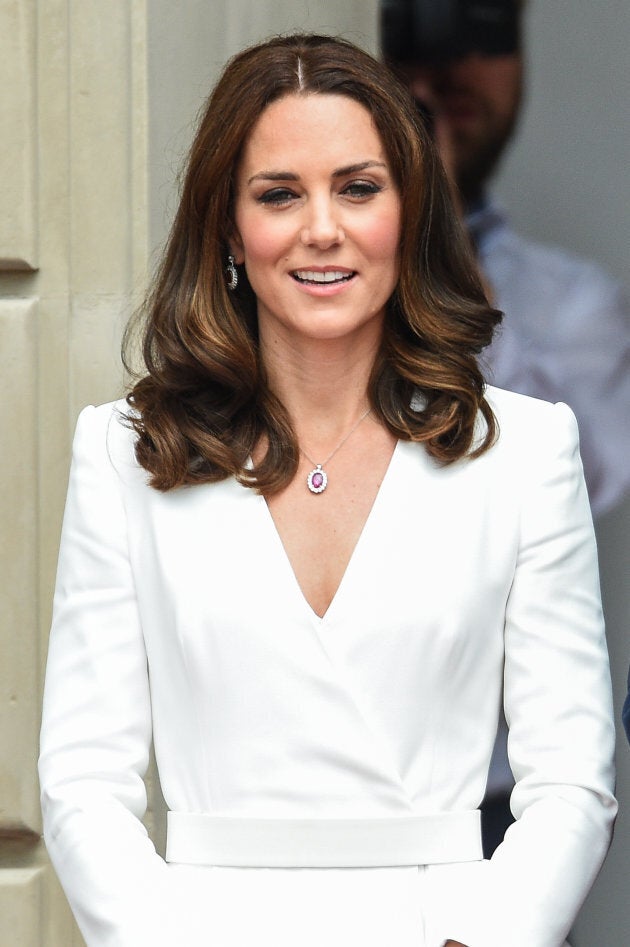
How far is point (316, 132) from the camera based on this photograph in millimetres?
2682

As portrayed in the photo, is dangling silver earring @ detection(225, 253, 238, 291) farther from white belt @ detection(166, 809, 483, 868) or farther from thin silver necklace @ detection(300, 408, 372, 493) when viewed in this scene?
white belt @ detection(166, 809, 483, 868)

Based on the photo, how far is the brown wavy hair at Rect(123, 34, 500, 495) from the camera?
2719mm

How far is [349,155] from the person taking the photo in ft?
8.76

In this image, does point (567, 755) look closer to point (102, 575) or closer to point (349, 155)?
point (102, 575)

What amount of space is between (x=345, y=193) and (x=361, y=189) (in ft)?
0.09

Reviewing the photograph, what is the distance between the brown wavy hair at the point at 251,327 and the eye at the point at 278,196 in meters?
0.08

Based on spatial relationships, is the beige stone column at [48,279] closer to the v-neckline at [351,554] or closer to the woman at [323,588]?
the woman at [323,588]

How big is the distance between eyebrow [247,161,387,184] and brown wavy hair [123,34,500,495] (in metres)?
0.04

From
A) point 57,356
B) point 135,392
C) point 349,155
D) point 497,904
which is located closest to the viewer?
point 497,904

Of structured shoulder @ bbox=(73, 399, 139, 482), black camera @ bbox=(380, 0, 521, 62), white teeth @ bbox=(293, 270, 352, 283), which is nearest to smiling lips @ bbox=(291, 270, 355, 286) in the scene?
white teeth @ bbox=(293, 270, 352, 283)

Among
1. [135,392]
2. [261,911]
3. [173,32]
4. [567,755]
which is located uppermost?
[173,32]

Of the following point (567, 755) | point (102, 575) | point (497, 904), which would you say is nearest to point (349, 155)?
point (102, 575)

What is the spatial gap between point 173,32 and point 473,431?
4.58ft

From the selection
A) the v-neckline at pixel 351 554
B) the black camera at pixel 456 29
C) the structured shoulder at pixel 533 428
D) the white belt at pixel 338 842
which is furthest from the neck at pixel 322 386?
the black camera at pixel 456 29
